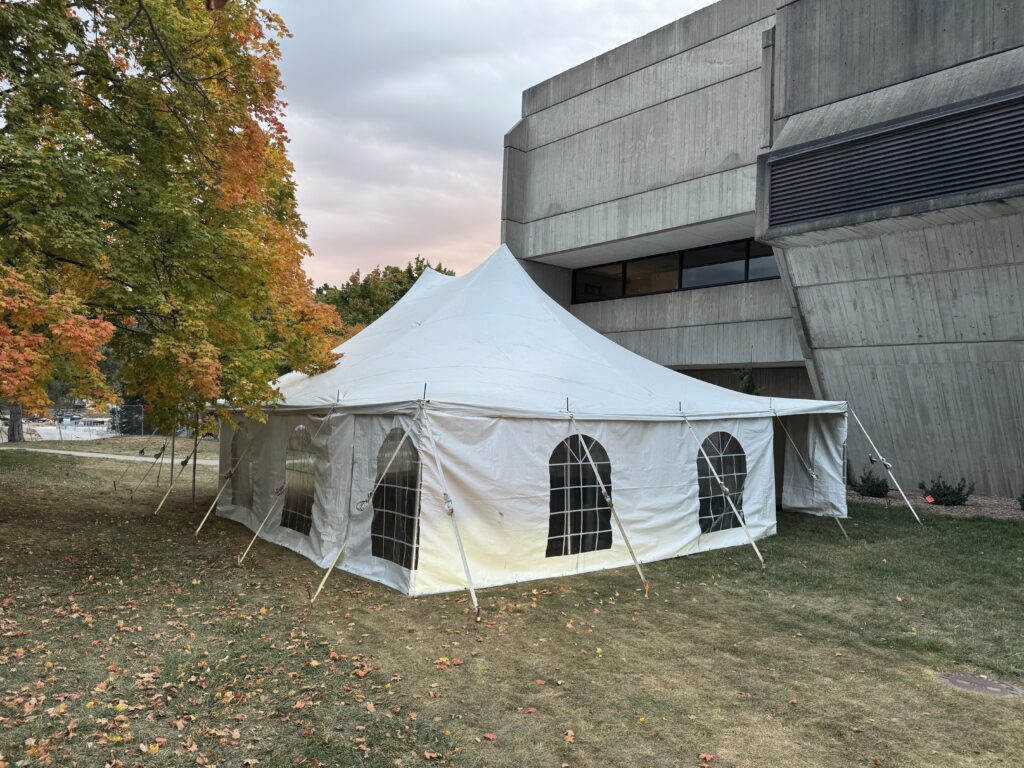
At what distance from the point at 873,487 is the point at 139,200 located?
43.1 ft

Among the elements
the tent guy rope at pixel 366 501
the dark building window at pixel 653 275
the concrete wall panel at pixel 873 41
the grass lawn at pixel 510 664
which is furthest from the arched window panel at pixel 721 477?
the dark building window at pixel 653 275

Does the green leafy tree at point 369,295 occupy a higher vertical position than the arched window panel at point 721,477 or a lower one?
higher

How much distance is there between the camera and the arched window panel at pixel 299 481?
28.4 ft

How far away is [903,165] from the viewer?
36.8ft

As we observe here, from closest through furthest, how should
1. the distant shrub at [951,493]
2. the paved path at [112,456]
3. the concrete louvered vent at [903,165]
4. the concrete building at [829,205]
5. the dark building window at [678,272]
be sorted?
the concrete louvered vent at [903,165], the concrete building at [829,205], the distant shrub at [951,493], the dark building window at [678,272], the paved path at [112,456]

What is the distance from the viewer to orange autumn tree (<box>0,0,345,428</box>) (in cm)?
622

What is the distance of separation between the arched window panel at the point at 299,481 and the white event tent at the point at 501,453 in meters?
0.04

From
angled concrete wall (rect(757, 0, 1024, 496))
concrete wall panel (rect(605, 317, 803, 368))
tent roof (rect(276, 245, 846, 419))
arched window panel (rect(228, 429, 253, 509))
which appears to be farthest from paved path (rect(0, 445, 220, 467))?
angled concrete wall (rect(757, 0, 1024, 496))

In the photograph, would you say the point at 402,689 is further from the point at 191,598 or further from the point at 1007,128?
the point at 1007,128

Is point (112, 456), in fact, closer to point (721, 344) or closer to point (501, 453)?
point (721, 344)

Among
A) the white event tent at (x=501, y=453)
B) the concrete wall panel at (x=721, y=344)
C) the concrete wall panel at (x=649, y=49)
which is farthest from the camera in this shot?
the concrete wall panel at (x=721, y=344)

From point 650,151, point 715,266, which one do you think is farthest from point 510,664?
point 650,151

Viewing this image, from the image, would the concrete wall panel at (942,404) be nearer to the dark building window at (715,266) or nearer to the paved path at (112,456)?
the dark building window at (715,266)

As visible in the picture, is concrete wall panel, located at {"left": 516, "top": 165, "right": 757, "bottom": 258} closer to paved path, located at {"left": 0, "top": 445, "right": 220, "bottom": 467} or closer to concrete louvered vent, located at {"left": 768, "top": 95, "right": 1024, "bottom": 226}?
concrete louvered vent, located at {"left": 768, "top": 95, "right": 1024, "bottom": 226}
